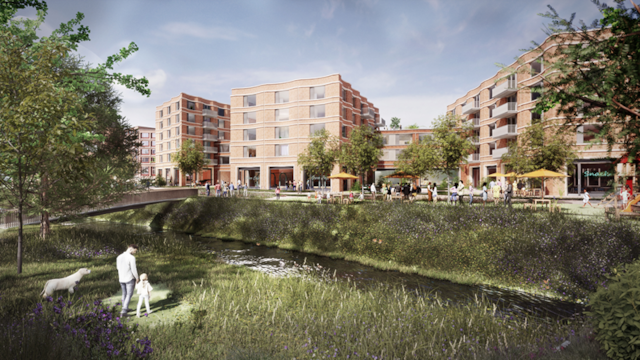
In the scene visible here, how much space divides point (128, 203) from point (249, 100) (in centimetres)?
3196

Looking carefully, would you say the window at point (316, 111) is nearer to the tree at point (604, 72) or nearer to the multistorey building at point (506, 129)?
the multistorey building at point (506, 129)

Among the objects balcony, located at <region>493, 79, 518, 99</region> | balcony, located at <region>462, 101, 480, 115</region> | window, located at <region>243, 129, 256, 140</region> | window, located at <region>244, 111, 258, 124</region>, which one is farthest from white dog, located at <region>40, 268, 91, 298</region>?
balcony, located at <region>462, 101, 480, 115</region>

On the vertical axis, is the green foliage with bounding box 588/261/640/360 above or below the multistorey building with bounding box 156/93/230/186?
below

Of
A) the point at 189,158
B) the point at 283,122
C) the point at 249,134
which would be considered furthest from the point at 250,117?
the point at 189,158

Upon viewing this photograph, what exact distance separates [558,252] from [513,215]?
2.87m

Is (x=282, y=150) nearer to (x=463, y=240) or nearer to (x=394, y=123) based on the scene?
(x=463, y=240)

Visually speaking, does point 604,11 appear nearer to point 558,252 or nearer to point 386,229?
point 558,252

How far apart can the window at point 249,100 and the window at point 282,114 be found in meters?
4.91

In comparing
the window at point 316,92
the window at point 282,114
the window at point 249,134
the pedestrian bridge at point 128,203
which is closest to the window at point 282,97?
the window at point 282,114

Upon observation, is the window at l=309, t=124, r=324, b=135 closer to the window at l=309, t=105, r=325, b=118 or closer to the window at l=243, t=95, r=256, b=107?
the window at l=309, t=105, r=325, b=118

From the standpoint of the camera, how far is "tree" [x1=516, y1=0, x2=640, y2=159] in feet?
10.8

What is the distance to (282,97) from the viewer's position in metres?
46.7

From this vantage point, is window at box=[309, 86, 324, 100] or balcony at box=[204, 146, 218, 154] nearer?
window at box=[309, 86, 324, 100]

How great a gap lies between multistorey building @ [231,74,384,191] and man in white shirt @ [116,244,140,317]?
37116 millimetres
